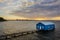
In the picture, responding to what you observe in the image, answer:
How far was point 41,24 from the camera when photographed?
8100cm

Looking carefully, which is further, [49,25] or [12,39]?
[49,25]

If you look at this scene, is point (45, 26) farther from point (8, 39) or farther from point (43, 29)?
point (8, 39)

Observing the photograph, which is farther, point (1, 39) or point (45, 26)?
point (45, 26)

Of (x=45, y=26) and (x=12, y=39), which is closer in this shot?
(x=12, y=39)

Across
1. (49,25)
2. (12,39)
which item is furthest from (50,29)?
(12,39)

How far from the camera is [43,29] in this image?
263 feet

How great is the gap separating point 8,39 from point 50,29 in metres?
39.9

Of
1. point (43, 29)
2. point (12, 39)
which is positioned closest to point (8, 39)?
point (12, 39)

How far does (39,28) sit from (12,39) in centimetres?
3566

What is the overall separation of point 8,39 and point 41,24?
3571 centimetres

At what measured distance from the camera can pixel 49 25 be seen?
81188 mm

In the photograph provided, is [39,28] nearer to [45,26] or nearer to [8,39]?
[45,26]

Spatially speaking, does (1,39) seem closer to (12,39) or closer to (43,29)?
(12,39)

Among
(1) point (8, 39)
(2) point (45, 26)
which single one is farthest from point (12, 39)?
(2) point (45, 26)
